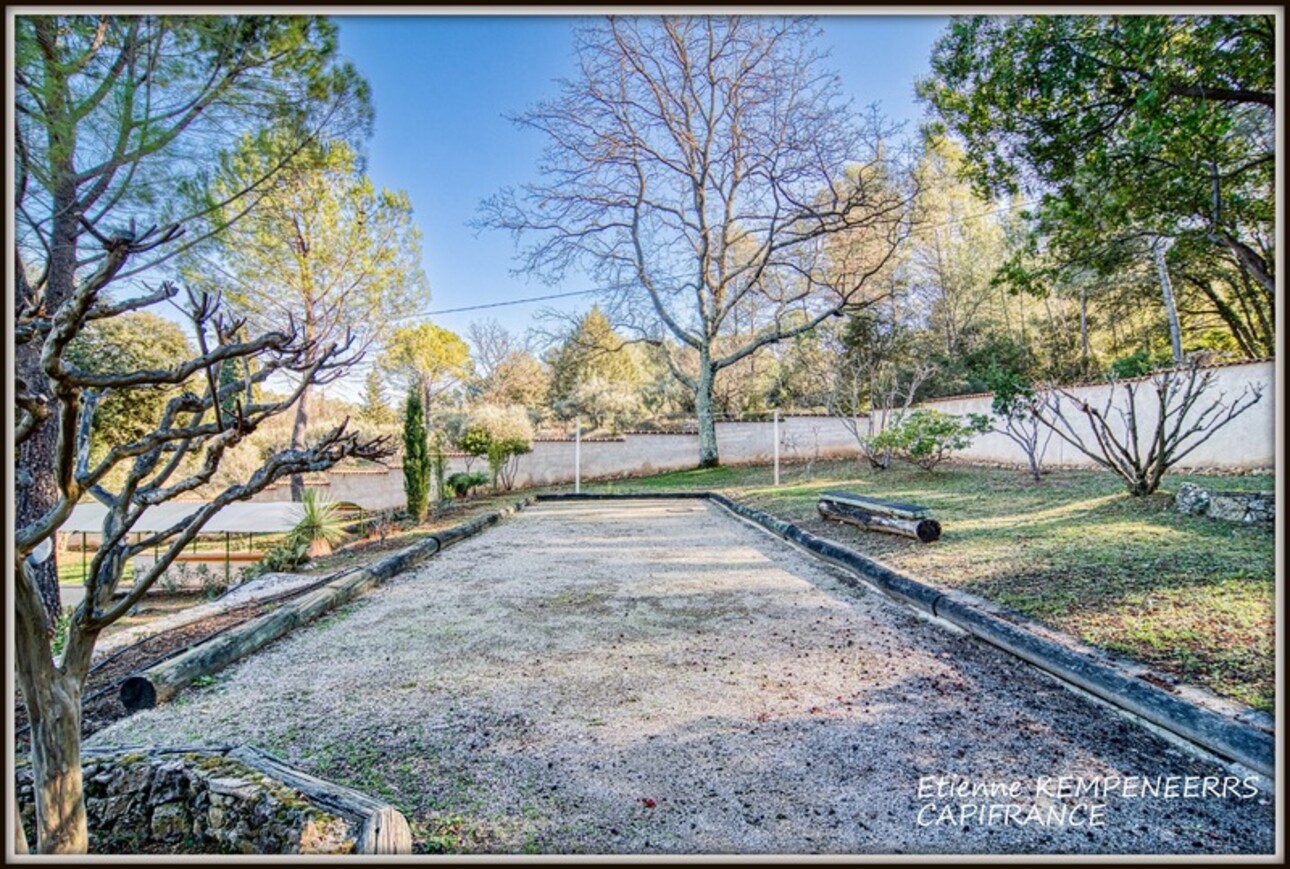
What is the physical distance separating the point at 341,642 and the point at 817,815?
2.22m

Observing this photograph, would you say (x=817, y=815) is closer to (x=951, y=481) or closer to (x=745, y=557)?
(x=745, y=557)

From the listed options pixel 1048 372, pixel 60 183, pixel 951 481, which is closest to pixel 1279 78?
pixel 60 183

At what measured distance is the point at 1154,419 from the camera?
22.7 feet

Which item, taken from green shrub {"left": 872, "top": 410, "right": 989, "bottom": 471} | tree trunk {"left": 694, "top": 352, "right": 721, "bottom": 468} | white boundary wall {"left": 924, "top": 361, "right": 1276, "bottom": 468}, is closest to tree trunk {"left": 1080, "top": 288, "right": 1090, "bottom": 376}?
white boundary wall {"left": 924, "top": 361, "right": 1276, "bottom": 468}

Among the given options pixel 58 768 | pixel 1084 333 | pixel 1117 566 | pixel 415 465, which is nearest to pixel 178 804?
pixel 58 768

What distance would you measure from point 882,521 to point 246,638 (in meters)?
4.15

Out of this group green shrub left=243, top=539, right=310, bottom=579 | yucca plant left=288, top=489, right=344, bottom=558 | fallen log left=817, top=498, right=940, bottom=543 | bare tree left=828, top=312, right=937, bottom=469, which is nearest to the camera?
fallen log left=817, top=498, right=940, bottom=543

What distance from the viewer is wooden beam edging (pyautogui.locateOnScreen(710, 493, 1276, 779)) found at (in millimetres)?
1384

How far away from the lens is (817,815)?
4.10 ft

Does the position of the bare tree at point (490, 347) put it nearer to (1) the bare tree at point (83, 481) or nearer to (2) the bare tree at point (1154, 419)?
(2) the bare tree at point (1154, 419)

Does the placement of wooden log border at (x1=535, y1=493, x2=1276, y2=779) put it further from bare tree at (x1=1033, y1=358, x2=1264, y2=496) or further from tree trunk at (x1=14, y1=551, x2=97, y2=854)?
tree trunk at (x1=14, y1=551, x2=97, y2=854)

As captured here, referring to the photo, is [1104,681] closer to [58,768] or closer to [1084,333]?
[58,768]

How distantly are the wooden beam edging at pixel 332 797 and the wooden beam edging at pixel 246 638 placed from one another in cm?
81

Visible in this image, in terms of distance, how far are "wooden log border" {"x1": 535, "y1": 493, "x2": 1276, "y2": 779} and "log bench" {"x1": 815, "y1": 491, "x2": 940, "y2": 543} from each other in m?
0.72
